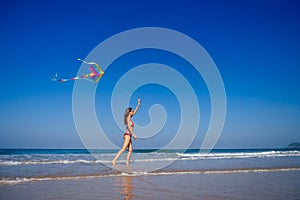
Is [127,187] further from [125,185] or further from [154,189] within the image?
[154,189]

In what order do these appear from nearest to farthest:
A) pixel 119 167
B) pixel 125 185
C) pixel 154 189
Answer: pixel 154 189 < pixel 125 185 < pixel 119 167

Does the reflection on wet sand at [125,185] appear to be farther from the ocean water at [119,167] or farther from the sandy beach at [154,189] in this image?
Result: the ocean water at [119,167]

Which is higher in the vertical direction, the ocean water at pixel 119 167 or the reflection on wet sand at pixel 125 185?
the ocean water at pixel 119 167

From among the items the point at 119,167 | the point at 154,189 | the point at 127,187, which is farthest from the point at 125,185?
the point at 119,167

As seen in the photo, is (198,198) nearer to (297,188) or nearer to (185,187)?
(185,187)

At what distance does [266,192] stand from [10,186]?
239 inches

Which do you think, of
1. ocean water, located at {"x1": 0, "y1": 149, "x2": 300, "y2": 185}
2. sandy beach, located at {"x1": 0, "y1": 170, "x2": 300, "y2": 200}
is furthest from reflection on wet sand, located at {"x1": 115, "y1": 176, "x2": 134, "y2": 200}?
ocean water, located at {"x1": 0, "y1": 149, "x2": 300, "y2": 185}

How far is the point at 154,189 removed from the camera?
664 cm

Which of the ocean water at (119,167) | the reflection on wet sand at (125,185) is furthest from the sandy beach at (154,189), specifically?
the ocean water at (119,167)

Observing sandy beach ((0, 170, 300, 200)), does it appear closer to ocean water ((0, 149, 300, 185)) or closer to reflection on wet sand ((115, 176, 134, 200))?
reflection on wet sand ((115, 176, 134, 200))

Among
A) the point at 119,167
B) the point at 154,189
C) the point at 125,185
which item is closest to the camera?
the point at 154,189

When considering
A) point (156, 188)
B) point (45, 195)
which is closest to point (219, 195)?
point (156, 188)

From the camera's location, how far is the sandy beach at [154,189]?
5.91 metres

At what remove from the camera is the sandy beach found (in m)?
5.91
